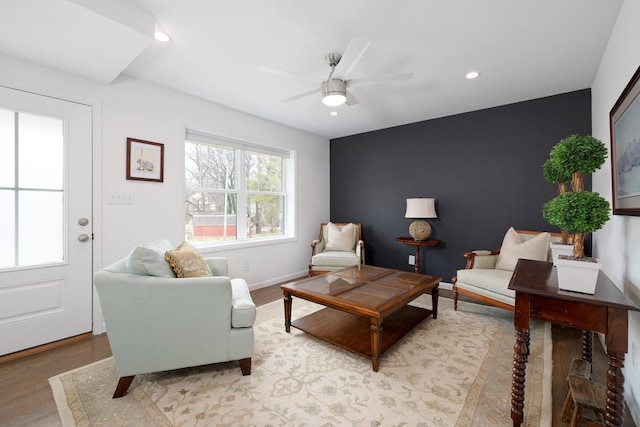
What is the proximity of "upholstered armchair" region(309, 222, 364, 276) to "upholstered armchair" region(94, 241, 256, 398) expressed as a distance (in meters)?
2.13

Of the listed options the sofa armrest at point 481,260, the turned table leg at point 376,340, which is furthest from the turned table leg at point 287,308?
the sofa armrest at point 481,260

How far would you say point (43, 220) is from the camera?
2.29m

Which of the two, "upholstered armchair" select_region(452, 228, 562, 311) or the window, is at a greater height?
the window

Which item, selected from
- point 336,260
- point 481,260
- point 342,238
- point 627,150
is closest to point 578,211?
point 627,150

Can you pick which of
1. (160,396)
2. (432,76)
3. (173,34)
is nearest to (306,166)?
(432,76)

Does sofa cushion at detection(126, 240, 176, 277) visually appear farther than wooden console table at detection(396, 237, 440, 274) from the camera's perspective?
No

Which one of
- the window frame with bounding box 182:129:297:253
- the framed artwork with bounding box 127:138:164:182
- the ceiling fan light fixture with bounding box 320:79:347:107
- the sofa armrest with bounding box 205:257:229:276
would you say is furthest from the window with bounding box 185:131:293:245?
the ceiling fan light fixture with bounding box 320:79:347:107

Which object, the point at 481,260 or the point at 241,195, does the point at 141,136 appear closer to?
the point at 241,195

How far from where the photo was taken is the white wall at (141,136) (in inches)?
94.7

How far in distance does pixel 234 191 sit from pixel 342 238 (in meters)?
1.76

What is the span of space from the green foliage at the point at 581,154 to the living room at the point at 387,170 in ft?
1.60

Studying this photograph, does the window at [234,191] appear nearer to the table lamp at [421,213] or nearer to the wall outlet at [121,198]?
the wall outlet at [121,198]

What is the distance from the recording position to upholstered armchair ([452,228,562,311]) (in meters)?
2.60

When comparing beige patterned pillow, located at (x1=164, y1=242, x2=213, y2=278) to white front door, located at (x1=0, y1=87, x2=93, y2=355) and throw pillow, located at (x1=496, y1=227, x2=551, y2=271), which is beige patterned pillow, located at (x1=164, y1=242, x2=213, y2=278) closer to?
white front door, located at (x1=0, y1=87, x2=93, y2=355)
